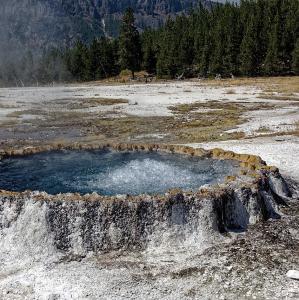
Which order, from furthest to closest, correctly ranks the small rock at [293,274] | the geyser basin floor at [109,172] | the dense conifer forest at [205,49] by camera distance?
the dense conifer forest at [205,49]
the geyser basin floor at [109,172]
the small rock at [293,274]

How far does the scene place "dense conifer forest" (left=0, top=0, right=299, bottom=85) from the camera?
6894cm

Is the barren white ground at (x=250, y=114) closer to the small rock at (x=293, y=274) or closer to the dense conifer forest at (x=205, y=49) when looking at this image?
the small rock at (x=293, y=274)

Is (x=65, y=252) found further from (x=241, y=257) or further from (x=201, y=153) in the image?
(x=201, y=153)

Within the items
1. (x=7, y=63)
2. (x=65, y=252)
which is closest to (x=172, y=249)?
(x=65, y=252)

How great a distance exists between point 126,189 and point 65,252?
3.50 metres

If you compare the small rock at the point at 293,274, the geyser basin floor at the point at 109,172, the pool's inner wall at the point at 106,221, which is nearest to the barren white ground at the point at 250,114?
the geyser basin floor at the point at 109,172

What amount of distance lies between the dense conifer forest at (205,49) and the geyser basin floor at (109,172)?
140 feet

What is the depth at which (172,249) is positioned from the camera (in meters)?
10.5

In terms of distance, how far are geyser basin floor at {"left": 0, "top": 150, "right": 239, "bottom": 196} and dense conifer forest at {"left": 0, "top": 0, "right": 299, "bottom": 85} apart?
140 feet

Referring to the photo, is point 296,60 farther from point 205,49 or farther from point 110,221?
point 110,221

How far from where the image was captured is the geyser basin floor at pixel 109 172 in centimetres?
1386

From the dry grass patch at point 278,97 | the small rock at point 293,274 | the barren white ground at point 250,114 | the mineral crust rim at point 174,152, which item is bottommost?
the small rock at point 293,274

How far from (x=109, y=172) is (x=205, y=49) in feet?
206

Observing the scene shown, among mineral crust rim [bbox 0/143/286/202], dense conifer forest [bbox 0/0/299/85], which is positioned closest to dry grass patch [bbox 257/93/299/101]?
dense conifer forest [bbox 0/0/299/85]
